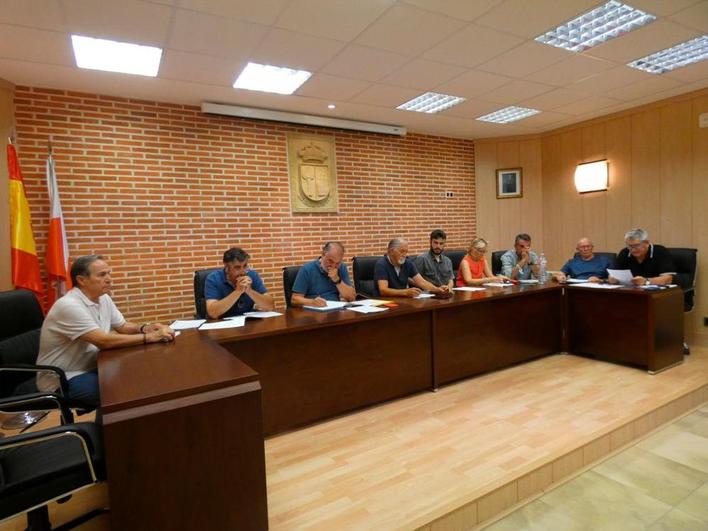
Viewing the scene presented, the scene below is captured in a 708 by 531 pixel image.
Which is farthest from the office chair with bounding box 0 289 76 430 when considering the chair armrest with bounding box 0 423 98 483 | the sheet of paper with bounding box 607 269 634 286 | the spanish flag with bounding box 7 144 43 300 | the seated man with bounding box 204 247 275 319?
the sheet of paper with bounding box 607 269 634 286

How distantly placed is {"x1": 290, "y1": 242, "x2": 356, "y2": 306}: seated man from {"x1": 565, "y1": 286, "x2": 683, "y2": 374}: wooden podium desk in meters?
2.08

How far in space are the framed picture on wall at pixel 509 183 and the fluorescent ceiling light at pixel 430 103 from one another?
181 cm

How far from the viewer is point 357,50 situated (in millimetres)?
2980

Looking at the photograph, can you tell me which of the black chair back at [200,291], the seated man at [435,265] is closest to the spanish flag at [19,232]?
the black chair back at [200,291]

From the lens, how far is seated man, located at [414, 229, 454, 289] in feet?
12.4

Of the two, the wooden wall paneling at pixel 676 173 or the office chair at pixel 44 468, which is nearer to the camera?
the office chair at pixel 44 468

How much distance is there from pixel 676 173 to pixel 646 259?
1271mm

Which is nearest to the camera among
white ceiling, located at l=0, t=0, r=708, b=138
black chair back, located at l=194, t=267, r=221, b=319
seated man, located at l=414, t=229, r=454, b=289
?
white ceiling, located at l=0, t=0, r=708, b=138

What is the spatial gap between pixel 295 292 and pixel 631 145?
4.23 meters

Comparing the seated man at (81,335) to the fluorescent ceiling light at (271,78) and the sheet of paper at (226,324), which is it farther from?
the fluorescent ceiling light at (271,78)

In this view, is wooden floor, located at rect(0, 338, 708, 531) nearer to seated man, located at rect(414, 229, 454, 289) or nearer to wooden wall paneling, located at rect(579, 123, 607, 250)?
seated man, located at rect(414, 229, 454, 289)

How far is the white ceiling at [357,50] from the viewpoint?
2422mm

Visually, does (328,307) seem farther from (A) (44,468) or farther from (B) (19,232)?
(B) (19,232)

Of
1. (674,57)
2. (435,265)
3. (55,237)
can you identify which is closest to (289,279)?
(435,265)
